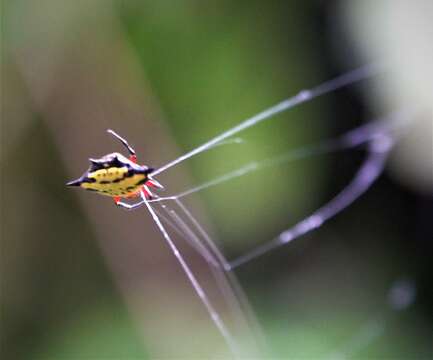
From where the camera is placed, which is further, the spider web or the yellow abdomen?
the spider web

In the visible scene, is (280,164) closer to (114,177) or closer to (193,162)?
(193,162)

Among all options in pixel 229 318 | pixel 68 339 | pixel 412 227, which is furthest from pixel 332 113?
pixel 68 339

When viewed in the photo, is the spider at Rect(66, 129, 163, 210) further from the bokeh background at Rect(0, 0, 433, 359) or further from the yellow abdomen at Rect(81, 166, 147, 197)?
the bokeh background at Rect(0, 0, 433, 359)

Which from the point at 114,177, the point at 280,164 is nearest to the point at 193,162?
the point at 280,164

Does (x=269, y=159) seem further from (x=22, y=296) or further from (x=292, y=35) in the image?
(x=22, y=296)

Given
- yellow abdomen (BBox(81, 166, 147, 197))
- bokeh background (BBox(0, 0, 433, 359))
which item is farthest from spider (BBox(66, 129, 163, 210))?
bokeh background (BBox(0, 0, 433, 359))

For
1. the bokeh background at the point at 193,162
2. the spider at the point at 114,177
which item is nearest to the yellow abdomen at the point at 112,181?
the spider at the point at 114,177

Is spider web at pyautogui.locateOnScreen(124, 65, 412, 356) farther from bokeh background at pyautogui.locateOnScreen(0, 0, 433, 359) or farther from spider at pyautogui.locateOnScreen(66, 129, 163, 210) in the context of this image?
spider at pyautogui.locateOnScreen(66, 129, 163, 210)

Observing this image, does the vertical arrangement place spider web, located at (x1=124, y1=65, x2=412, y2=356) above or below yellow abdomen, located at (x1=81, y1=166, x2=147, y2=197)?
below

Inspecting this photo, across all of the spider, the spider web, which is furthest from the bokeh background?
the spider
